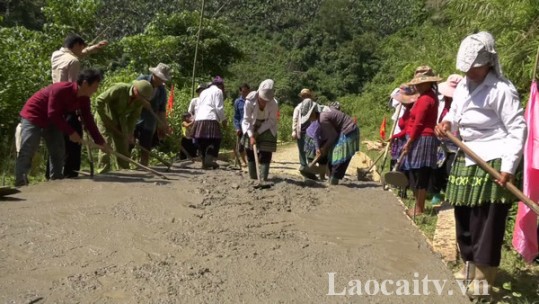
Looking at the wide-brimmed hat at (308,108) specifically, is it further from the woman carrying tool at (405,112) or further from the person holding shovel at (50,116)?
the person holding shovel at (50,116)

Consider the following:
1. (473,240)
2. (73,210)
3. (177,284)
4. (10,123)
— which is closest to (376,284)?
(473,240)

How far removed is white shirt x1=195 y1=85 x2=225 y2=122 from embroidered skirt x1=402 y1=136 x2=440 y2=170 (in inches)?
111

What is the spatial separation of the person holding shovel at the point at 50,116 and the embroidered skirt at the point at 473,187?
3.61 m

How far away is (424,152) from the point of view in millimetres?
5254

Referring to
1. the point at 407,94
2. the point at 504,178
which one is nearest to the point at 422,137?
the point at 407,94

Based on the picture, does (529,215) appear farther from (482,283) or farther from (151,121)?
(151,121)

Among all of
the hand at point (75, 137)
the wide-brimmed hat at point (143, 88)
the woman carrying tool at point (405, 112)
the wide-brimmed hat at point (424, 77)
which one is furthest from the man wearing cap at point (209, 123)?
the wide-brimmed hat at point (424, 77)

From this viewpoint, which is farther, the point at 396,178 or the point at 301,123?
the point at 301,123

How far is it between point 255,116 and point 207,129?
1058 mm

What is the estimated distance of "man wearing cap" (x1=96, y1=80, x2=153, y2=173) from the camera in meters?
6.18

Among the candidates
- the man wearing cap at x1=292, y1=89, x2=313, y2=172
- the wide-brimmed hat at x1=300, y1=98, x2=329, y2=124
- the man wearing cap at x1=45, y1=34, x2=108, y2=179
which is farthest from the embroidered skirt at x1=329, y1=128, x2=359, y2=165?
the man wearing cap at x1=45, y1=34, x2=108, y2=179

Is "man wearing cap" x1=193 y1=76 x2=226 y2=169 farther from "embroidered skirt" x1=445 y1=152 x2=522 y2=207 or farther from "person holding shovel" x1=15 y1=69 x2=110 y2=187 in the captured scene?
"embroidered skirt" x1=445 y1=152 x2=522 y2=207

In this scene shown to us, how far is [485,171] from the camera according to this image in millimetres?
3117

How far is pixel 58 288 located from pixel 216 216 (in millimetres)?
1935
